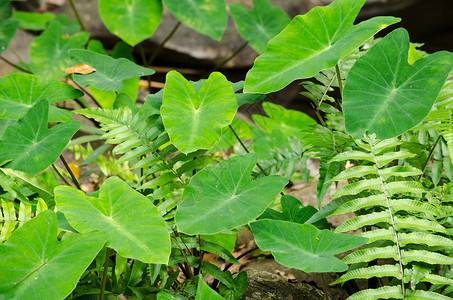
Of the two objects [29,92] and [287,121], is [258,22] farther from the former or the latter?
[29,92]

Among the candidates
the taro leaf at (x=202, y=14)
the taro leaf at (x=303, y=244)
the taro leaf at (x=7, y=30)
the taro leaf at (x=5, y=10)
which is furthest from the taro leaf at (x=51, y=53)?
the taro leaf at (x=303, y=244)

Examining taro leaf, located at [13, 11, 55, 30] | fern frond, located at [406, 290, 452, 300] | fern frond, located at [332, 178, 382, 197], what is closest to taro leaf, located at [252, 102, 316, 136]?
fern frond, located at [332, 178, 382, 197]

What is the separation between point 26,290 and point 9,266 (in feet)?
0.30

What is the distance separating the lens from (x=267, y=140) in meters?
2.45

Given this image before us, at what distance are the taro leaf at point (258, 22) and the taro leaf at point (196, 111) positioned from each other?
5.41ft

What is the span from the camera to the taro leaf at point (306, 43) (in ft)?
4.27

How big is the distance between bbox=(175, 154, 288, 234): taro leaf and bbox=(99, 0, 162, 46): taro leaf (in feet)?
5.61

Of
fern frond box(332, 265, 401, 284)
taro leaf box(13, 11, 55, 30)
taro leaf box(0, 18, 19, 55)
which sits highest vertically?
fern frond box(332, 265, 401, 284)

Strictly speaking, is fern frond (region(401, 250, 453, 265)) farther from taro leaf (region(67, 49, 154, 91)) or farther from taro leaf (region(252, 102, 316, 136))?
taro leaf (region(252, 102, 316, 136))

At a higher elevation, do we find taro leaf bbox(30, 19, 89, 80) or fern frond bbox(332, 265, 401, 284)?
fern frond bbox(332, 265, 401, 284)

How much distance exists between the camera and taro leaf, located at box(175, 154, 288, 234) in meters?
1.12

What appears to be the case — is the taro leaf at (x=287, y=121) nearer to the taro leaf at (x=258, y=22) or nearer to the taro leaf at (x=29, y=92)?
the taro leaf at (x=258, y=22)

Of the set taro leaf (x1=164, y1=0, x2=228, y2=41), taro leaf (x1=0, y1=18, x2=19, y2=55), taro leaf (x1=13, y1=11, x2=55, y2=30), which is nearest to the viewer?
taro leaf (x1=164, y1=0, x2=228, y2=41)

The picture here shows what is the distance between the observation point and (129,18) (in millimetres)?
2803
